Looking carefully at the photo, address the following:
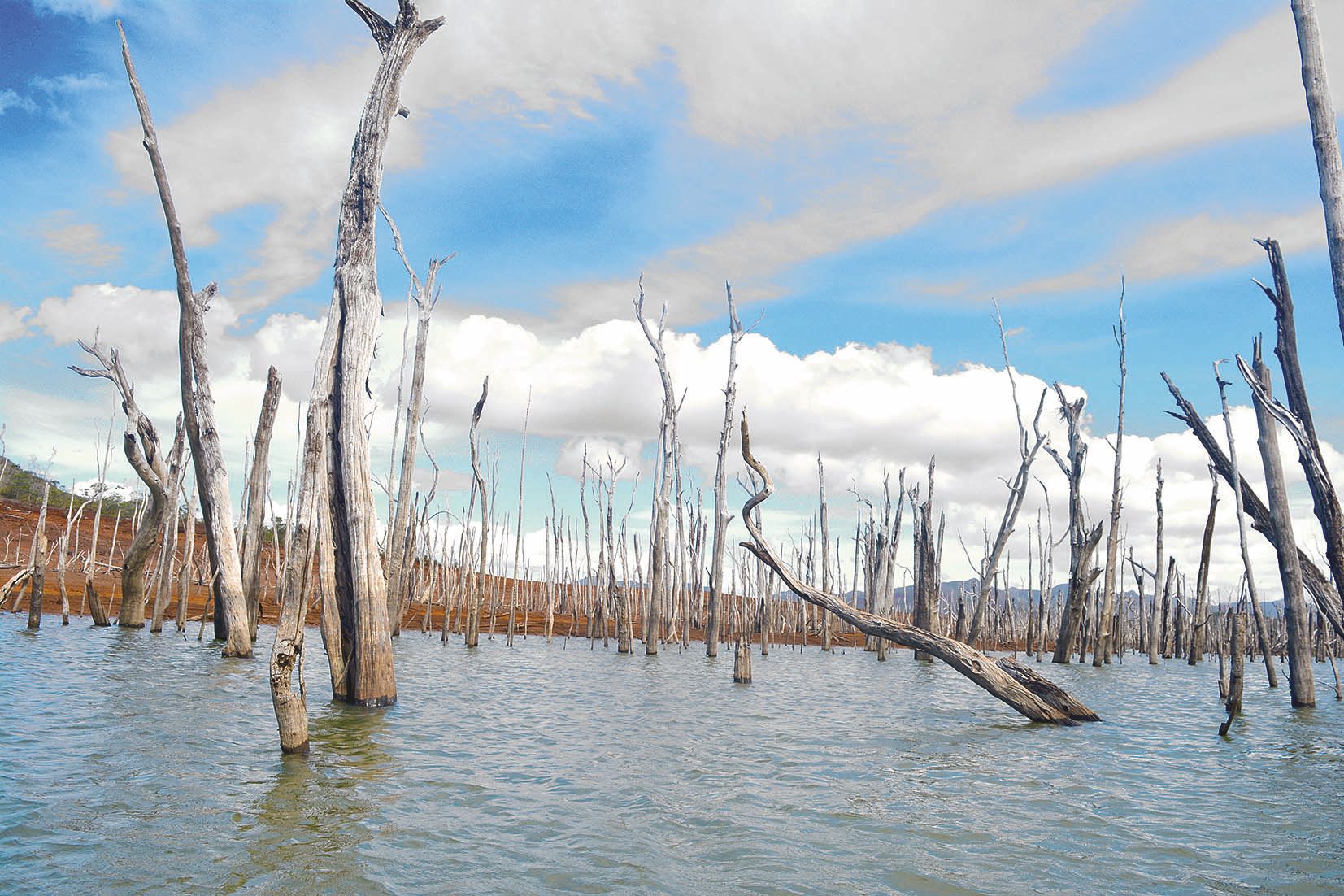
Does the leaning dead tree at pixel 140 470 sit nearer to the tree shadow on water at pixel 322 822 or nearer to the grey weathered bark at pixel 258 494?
the grey weathered bark at pixel 258 494

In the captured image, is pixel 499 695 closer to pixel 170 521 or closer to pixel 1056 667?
pixel 170 521

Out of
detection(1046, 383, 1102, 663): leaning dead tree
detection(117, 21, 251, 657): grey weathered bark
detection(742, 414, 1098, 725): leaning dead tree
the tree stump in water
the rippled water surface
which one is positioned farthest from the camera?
detection(1046, 383, 1102, 663): leaning dead tree

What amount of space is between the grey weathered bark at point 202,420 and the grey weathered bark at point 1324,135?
13449 mm

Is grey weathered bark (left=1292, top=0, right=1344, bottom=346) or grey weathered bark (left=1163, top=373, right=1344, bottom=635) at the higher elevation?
grey weathered bark (left=1292, top=0, right=1344, bottom=346)

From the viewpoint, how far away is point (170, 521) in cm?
1738

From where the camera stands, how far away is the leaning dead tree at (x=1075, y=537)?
23.2 meters

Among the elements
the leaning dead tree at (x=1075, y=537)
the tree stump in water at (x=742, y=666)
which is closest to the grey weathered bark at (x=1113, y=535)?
the leaning dead tree at (x=1075, y=537)

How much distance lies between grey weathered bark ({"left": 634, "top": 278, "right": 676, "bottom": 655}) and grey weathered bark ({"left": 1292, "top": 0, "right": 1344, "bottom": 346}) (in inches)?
610

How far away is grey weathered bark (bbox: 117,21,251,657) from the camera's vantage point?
42.8ft

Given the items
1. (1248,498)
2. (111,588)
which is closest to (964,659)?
(1248,498)

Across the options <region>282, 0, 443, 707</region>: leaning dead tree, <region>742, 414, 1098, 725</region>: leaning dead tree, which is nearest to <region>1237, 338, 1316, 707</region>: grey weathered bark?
<region>742, 414, 1098, 725</region>: leaning dead tree

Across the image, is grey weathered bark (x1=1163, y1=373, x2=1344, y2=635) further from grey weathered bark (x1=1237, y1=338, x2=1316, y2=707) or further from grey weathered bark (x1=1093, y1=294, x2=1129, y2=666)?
grey weathered bark (x1=1093, y1=294, x2=1129, y2=666)

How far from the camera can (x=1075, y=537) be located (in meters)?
24.1

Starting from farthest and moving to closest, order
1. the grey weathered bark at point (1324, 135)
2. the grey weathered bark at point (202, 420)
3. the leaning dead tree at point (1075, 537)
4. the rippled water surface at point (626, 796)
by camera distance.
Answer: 1. the leaning dead tree at point (1075, 537)
2. the grey weathered bark at point (202, 420)
3. the grey weathered bark at point (1324, 135)
4. the rippled water surface at point (626, 796)
